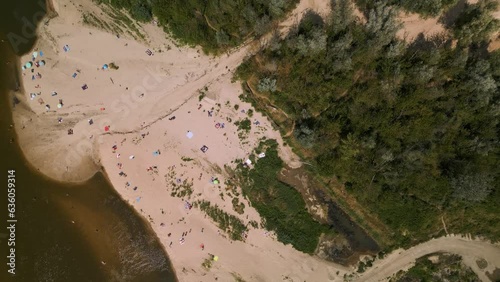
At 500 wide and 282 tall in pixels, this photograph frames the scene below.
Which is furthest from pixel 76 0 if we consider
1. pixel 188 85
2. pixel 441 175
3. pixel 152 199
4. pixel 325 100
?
pixel 441 175

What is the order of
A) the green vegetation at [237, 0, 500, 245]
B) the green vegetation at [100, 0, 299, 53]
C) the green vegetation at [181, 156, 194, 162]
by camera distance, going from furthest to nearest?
1. the green vegetation at [181, 156, 194, 162]
2. the green vegetation at [100, 0, 299, 53]
3. the green vegetation at [237, 0, 500, 245]

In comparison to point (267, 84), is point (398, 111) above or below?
A: above

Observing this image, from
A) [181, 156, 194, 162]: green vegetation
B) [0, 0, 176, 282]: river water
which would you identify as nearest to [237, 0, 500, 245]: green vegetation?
[181, 156, 194, 162]: green vegetation

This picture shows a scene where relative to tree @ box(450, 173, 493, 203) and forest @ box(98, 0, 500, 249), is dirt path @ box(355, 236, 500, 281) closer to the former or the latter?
forest @ box(98, 0, 500, 249)

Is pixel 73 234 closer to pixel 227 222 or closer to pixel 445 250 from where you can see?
pixel 227 222

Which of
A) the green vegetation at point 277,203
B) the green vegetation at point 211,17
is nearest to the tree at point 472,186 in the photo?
the green vegetation at point 277,203

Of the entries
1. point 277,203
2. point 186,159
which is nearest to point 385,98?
point 277,203
